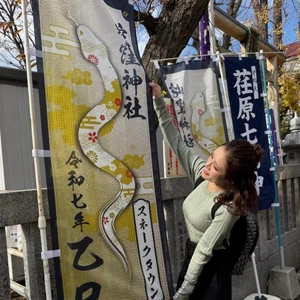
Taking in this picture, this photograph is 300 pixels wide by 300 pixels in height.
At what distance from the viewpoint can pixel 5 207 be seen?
A: 221 cm

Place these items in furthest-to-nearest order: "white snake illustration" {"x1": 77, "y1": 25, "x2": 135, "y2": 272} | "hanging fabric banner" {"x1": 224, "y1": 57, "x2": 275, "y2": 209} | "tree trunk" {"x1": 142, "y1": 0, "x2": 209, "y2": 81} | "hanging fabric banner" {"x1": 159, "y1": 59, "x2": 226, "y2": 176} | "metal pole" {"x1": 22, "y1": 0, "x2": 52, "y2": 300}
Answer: "tree trunk" {"x1": 142, "y1": 0, "x2": 209, "y2": 81}
"hanging fabric banner" {"x1": 224, "y1": 57, "x2": 275, "y2": 209}
"hanging fabric banner" {"x1": 159, "y1": 59, "x2": 226, "y2": 176}
"white snake illustration" {"x1": 77, "y1": 25, "x2": 135, "y2": 272}
"metal pole" {"x1": 22, "y1": 0, "x2": 52, "y2": 300}

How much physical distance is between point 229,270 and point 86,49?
1869 mm

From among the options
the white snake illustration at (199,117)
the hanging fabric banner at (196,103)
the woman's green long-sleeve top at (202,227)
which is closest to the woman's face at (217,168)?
the woman's green long-sleeve top at (202,227)

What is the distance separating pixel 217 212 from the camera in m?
2.20

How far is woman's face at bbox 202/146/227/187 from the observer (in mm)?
2244

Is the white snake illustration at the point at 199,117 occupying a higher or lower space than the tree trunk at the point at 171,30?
lower

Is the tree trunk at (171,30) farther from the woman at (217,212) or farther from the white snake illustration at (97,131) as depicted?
the woman at (217,212)

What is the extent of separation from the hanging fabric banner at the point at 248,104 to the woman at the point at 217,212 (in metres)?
1.84

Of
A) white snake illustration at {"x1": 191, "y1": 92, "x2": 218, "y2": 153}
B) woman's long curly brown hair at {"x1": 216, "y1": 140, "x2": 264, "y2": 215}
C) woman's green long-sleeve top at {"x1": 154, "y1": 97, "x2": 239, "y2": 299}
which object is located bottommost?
woman's green long-sleeve top at {"x1": 154, "y1": 97, "x2": 239, "y2": 299}

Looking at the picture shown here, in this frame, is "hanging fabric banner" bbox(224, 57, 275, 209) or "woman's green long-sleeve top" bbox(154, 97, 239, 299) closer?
"woman's green long-sleeve top" bbox(154, 97, 239, 299)

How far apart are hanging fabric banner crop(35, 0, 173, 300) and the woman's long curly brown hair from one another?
749 millimetres

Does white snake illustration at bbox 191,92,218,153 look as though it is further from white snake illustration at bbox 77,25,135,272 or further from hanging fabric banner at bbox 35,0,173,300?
white snake illustration at bbox 77,25,135,272

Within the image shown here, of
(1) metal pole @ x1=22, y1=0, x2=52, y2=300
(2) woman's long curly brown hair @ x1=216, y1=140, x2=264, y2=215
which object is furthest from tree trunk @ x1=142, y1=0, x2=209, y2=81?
(2) woman's long curly brown hair @ x1=216, y1=140, x2=264, y2=215

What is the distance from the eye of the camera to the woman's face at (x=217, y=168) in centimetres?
224
